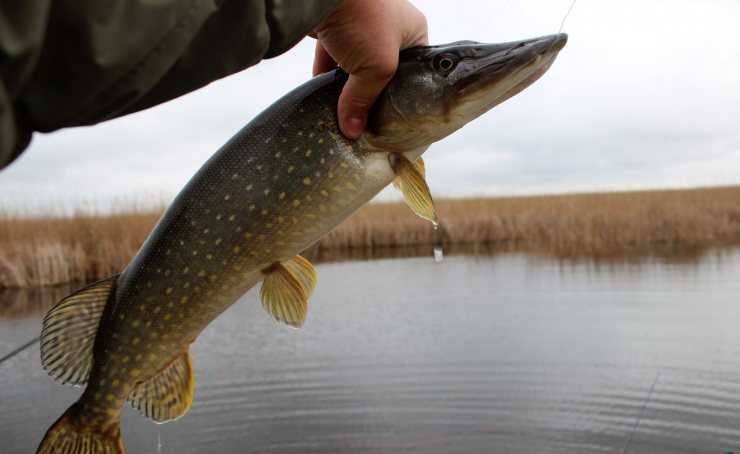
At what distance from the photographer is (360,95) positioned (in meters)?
1.55

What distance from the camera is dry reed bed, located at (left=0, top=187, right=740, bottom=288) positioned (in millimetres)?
12570

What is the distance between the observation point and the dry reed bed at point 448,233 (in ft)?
41.2

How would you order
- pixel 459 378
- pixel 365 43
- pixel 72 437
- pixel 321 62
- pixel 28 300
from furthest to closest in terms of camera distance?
1. pixel 28 300
2. pixel 459 378
3. pixel 321 62
4. pixel 72 437
5. pixel 365 43

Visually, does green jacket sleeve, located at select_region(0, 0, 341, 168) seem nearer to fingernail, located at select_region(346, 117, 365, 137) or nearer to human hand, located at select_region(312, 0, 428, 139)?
human hand, located at select_region(312, 0, 428, 139)

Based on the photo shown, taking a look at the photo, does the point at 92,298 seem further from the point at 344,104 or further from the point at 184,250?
the point at 344,104

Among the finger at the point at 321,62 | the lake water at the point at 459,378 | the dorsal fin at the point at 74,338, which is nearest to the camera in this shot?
the dorsal fin at the point at 74,338

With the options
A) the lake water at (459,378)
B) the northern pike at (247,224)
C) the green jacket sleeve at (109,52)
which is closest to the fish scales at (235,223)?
the northern pike at (247,224)

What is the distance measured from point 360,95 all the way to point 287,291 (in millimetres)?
580

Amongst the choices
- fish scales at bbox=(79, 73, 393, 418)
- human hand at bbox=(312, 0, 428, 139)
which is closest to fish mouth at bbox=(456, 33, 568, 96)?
human hand at bbox=(312, 0, 428, 139)

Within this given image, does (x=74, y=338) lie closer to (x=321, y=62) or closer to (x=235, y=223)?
(x=235, y=223)

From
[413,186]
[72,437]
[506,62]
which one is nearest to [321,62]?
[413,186]

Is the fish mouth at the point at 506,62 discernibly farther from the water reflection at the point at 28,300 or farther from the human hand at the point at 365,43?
the water reflection at the point at 28,300

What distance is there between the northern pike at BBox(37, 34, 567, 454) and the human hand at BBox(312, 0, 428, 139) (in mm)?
47

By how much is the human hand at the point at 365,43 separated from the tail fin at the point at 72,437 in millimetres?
1047
